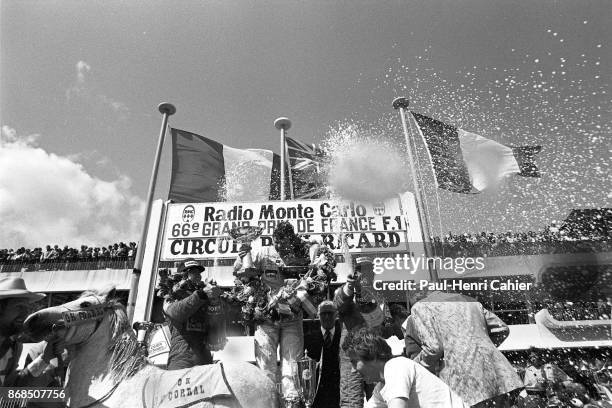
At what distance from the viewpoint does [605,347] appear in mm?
10453

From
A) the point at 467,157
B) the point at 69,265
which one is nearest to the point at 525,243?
the point at 467,157

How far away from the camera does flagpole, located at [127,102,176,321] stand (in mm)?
10578

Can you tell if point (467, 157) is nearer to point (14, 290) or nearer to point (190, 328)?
point (190, 328)

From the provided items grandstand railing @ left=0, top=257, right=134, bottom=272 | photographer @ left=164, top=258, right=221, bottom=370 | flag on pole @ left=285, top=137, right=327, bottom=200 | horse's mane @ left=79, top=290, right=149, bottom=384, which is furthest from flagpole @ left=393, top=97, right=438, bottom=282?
grandstand railing @ left=0, top=257, right=134, bottom=272

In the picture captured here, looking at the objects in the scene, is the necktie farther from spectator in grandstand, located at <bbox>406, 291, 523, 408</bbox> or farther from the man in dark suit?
spectator in grandstand, located at <bbox>406, 291, 523, 408</bbox>

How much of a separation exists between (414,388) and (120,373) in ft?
7.72

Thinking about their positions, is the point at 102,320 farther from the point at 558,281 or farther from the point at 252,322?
the point at 558,281

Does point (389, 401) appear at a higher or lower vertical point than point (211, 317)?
lower

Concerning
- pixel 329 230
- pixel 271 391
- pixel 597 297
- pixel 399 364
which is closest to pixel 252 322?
pixel 271 391

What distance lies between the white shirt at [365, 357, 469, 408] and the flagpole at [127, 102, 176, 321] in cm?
957

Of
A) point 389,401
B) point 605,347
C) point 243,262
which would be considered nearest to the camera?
point 389,401

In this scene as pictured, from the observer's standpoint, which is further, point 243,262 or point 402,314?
point 402,314

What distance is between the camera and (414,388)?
2.32m

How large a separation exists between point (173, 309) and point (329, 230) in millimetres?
8315
